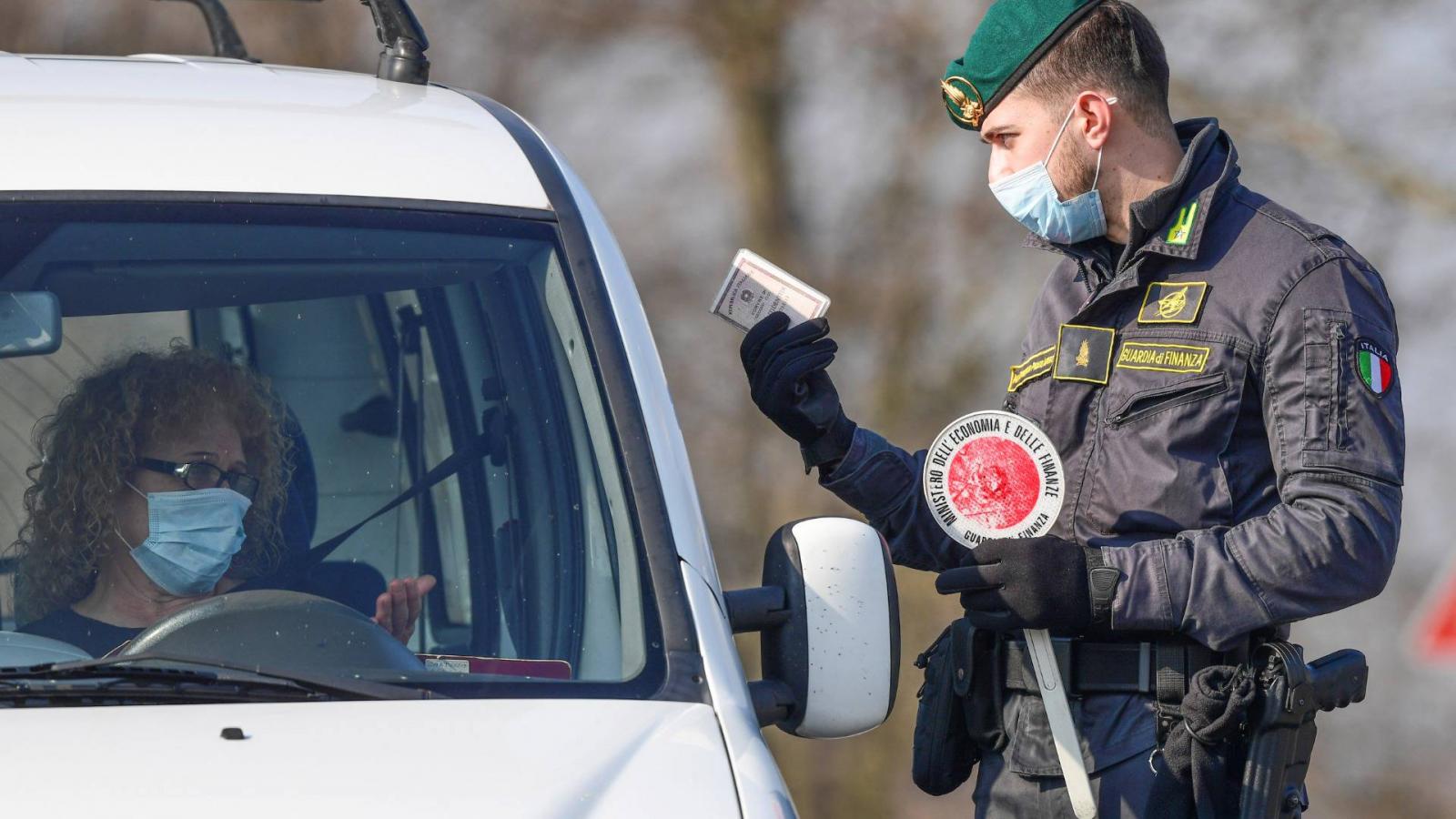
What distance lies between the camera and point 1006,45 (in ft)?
11.1

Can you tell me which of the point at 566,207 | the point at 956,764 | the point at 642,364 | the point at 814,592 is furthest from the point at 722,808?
the point at 956,764

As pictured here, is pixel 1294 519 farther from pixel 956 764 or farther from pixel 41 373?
pixel 41 373

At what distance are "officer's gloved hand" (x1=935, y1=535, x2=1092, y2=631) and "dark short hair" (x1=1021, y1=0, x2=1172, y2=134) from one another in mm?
763

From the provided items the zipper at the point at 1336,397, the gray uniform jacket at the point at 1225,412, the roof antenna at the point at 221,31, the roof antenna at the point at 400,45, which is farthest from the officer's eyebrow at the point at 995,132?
the roof antenna at the point at 221,31

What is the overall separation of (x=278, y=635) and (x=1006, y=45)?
159 centimetres

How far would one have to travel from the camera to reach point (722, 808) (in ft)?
7.38

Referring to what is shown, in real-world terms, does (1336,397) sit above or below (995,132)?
below

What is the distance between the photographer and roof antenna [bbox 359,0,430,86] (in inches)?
138

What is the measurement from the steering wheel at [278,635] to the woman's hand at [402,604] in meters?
0.03

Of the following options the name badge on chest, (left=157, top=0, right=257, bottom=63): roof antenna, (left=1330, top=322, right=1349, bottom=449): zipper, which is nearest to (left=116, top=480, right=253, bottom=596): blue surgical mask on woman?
the name badge on chest

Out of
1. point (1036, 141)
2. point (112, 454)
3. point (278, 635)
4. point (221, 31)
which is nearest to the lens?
point (278, 635)

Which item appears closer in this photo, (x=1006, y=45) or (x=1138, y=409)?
(x=1138, y=409)

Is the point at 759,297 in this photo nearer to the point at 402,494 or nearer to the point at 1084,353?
the point at 1084,353

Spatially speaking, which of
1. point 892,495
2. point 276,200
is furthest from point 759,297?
point 276,200
